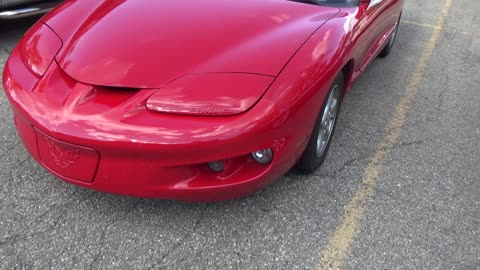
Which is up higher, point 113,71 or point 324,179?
point 113,71

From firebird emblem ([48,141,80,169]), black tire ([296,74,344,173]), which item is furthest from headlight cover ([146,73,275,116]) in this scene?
black tire ([296,74,344,173])

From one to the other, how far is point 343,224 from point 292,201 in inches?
11.9

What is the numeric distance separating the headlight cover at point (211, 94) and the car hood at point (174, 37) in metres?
0.05

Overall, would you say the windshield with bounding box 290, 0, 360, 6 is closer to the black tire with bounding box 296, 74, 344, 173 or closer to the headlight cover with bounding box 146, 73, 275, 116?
the black tire with bounding box 296, 74, 344, 173

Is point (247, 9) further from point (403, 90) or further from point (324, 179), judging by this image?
point (403, 90)

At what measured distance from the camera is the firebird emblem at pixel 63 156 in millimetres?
2047

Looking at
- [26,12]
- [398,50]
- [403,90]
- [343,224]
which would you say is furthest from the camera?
[398,50]

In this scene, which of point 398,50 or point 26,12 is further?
point 398,50

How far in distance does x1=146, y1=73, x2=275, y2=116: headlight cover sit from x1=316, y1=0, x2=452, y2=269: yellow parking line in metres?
0.85

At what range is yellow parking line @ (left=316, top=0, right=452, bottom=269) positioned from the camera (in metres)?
2.23

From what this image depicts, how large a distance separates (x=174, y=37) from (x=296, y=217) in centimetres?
115

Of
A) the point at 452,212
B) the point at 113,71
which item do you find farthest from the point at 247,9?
the point at 452,212

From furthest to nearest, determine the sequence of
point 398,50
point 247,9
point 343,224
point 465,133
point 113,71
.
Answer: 1. point 398,50
2. point 465,133
3. point 247,9
4. point 343,224
5. point 113,71

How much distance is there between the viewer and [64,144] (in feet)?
6.63
